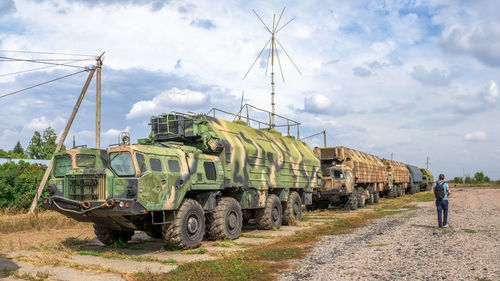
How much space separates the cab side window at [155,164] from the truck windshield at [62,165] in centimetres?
216

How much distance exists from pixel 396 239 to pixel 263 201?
4566 millimetres

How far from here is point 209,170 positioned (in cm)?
1205

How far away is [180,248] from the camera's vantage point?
1057 centimetres

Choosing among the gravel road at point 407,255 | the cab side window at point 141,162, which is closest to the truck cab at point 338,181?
the gravel road at point 407,255

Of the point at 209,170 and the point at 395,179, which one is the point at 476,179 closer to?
the point at 395,179

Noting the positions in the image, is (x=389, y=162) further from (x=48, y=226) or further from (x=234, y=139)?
(x=48, y=226)

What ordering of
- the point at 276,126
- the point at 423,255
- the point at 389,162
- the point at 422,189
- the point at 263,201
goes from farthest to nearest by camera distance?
the point at 422,189 < the point at 389,162 < the point at 276,126 < the point at 263,201 < the point at 423,255

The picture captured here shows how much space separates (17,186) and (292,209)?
1150 cm

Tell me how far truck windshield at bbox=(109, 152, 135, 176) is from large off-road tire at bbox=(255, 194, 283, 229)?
20.1ft

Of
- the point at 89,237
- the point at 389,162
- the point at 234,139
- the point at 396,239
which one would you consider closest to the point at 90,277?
the point at 89,237

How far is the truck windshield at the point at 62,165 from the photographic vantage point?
10.8 metres

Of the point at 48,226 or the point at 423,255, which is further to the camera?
the point at 48,226

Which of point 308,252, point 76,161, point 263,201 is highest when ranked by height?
point 76,161

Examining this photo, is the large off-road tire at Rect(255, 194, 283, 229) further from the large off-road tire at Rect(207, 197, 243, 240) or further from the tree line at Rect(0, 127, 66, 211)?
the tree line at Rect(0, 127, 66, 211)
